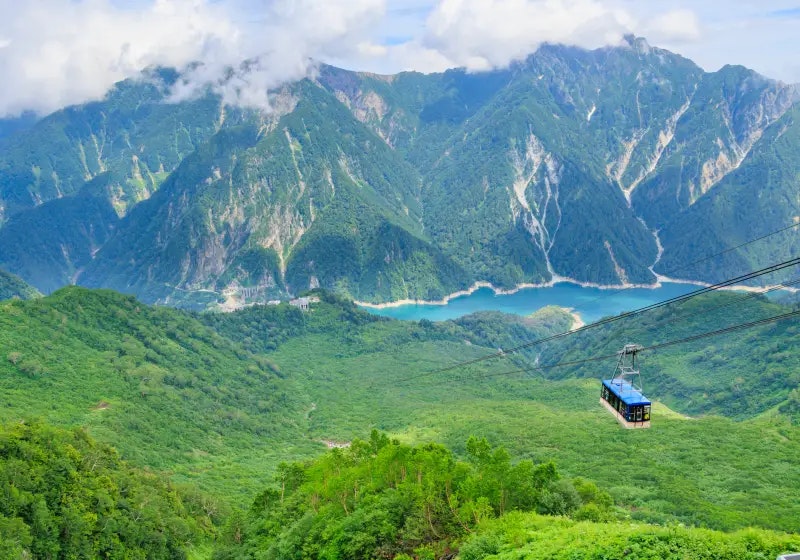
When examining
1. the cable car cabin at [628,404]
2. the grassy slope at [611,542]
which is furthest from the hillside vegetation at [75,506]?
the cable car cabin at [628,404]

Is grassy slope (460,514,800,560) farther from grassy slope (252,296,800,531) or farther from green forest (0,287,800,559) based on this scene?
grassy slope (252,296,800,531)

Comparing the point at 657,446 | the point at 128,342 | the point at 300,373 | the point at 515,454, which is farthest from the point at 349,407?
the point at 657,446

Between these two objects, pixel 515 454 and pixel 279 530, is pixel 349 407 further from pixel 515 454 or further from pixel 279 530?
pixel 279 530

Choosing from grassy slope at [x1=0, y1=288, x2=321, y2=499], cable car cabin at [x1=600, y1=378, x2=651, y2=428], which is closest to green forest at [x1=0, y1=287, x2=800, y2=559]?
grassy slope at [x1=0, y1=288, x2=321, y2=499]

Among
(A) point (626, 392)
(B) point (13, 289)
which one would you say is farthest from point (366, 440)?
(B) point (13, 289)

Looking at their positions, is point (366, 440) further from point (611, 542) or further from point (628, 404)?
point (611, 542)

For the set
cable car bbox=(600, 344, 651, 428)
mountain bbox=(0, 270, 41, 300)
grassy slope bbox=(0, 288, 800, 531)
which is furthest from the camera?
mountain bbox=(0, 270, 41, 300)

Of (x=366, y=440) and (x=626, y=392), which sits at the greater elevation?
(x=366, y=440)

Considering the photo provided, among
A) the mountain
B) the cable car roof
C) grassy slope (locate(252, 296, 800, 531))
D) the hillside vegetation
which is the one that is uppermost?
the mountain
